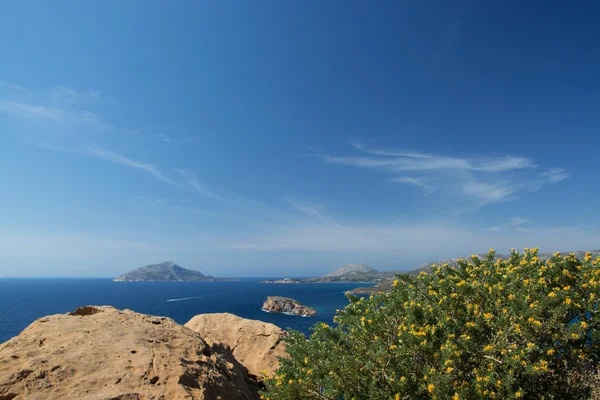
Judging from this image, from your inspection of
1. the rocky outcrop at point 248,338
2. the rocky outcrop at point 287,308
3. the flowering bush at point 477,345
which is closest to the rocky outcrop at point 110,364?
the flowering bush at point 477,345

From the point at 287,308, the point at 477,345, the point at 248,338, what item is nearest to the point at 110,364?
the point at 248,338

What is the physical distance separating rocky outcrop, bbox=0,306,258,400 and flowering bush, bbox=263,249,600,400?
2.67 meters

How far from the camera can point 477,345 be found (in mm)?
9109

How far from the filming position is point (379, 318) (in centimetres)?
1032

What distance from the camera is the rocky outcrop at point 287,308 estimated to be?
122250 millimetres

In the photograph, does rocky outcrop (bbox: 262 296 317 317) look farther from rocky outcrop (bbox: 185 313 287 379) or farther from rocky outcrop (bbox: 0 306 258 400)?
rocky outcrop (bbox: 0 306 258 400)

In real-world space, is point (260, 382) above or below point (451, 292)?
below

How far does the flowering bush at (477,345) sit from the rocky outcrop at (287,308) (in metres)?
116

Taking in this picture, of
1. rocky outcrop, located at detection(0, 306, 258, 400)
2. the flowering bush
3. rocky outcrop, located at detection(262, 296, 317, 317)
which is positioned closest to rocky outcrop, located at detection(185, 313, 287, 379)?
rocky outcrop, located at detection(0, 306, 258, 400)

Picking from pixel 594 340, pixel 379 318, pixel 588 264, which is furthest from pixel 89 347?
pixel 588 264

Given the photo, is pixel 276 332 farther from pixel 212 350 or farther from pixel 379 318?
pixel 379 318

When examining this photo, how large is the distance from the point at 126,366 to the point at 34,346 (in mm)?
3286

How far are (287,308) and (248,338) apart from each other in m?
115

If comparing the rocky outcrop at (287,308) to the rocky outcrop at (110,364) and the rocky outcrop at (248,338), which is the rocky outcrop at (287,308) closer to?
the rocky outcrop at (248,338)
